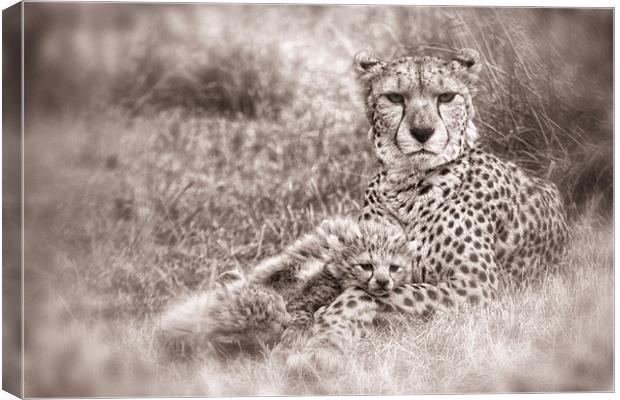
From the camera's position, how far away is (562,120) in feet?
25.1

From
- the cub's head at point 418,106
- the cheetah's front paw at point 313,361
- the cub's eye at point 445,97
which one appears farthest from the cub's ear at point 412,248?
the cub's eye at point 445,97

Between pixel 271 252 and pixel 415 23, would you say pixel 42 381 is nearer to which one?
pixel 271 252

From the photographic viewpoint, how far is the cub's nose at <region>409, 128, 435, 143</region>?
7297mm

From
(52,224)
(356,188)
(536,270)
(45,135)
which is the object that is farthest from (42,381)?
(536,270)

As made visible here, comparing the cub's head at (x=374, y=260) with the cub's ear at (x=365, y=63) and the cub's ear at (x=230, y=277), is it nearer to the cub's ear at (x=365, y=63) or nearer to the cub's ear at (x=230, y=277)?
the cub's ear at (x=230, y=277)

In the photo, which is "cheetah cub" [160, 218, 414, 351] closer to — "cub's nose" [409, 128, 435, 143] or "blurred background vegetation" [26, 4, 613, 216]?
"cub's nose" [409, 128, 435, 143]

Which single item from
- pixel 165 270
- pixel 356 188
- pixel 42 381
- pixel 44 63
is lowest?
pixel 42 381

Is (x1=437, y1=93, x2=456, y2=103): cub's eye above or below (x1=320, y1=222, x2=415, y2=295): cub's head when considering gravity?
above

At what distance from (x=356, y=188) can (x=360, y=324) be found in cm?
80

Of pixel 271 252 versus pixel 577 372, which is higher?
pixel 271 252

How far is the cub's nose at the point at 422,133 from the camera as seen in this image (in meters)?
7.30

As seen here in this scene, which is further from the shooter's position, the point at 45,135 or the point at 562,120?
the point at 562,120

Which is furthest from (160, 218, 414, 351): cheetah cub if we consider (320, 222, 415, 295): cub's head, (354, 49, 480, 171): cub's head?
(354, 49, 480, 171): cub's head

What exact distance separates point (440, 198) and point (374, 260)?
538 mm
